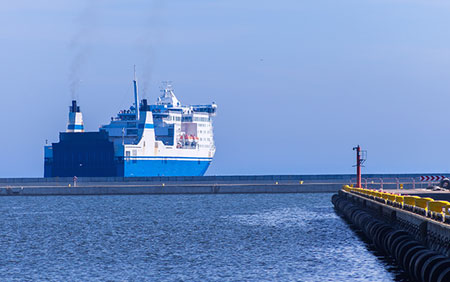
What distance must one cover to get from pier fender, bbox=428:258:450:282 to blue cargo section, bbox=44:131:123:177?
11150cm

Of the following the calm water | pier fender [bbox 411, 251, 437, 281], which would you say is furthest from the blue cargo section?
pier fender [bbox 411, 251, 437, 281]

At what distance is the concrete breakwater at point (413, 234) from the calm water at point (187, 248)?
3.22 ft

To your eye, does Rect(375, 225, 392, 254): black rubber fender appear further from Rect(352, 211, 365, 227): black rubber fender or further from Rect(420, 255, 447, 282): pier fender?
Rect(420, 255, 447, 282): pier fender

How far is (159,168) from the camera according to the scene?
137 meters

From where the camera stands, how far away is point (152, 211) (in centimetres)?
7038

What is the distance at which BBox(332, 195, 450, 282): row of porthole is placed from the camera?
69.3 ft

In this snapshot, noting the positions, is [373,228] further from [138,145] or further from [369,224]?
[138,145]

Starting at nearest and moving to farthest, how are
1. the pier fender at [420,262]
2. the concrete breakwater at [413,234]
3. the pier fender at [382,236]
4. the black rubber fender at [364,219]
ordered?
the concrete breakwater at [413,234], the pier fender at [420,262], the pier fender at [382,236], the black rubber fender at [364,219]

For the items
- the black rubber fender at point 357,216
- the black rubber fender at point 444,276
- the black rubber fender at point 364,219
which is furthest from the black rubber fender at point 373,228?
the black rubber fender at point 444,276

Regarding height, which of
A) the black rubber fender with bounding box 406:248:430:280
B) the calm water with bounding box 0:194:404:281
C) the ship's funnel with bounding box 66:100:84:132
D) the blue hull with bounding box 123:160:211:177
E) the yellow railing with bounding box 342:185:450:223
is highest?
the ship's funnel with bounding box 66:100:84:132

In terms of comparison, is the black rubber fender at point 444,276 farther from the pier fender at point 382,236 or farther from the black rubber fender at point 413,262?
the pier fender at point 382,236

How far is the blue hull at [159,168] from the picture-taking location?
437 feet

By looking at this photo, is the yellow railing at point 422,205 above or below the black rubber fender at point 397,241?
above

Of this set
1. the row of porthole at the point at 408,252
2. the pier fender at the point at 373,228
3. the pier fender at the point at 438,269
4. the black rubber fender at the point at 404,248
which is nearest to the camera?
the pier fender at the point at 438,269
